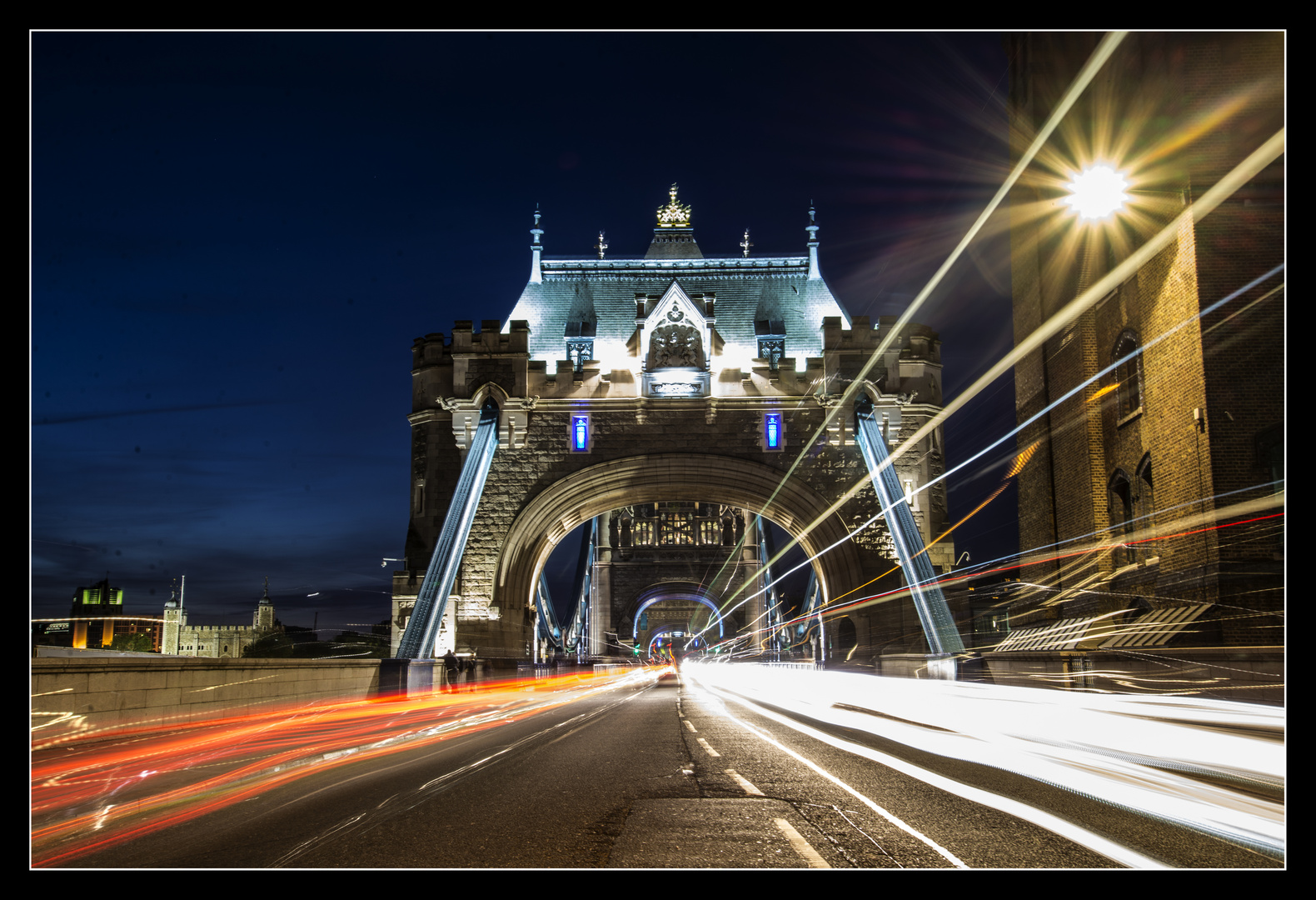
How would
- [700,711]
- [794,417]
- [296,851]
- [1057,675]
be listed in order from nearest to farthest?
[296,851] < [1057,675] < [700,711] < [794,417]

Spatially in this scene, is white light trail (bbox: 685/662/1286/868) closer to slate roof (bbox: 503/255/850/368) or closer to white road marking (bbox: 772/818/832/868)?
white road marking (bbox: 772/818/832/868)

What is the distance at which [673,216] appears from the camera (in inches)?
1484

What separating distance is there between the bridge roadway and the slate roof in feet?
80.8

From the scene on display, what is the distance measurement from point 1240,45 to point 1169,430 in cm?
563

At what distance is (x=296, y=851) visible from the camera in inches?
176

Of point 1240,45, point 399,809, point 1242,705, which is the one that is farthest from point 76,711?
point 1240,45

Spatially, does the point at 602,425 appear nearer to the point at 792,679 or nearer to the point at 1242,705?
the point at 792,679

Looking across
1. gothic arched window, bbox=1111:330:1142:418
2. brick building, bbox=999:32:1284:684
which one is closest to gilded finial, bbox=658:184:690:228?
brick building, bbox=999:32:1284:684

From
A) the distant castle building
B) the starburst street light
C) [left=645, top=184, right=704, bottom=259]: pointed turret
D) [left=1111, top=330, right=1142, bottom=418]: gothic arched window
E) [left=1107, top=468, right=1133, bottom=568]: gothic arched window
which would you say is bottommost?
the distant castle building

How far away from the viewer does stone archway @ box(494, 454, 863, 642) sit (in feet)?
95.0

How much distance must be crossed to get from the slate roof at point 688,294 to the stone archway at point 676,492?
4345 mm

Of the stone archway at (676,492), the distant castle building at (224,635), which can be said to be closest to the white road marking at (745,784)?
the stone archway at (676,492)

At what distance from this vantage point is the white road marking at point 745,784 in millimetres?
6309

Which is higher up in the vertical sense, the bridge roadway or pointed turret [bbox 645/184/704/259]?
pointed turret [bbox 645/184/704/259]
